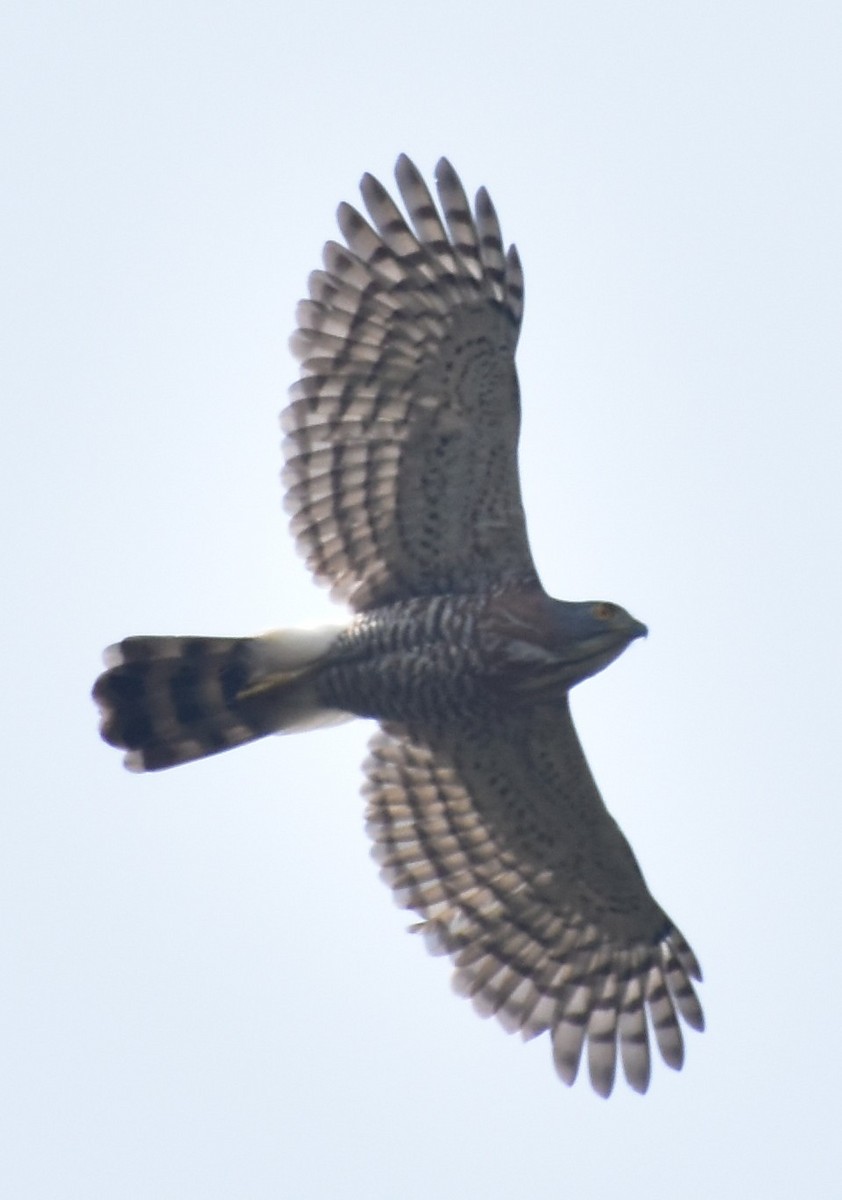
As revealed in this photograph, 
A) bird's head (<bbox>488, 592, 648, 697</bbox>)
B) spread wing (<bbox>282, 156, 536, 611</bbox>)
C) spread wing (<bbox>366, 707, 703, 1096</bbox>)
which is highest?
spread wing (<bbox>282, 156, 536, 611</bbox>)

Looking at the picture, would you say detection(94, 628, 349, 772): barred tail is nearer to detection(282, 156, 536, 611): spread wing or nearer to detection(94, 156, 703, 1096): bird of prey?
detection(94, 156, 703, 1096): bird of prey

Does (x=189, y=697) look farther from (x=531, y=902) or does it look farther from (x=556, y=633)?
(x=531, y=902)

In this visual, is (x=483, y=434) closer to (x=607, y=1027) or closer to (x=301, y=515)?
(x=301, y=515)

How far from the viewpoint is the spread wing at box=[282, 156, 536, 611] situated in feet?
39.9

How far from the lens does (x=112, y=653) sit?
12.7 meters

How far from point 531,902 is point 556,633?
1.61 m

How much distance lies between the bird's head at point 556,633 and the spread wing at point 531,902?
70 centimetres

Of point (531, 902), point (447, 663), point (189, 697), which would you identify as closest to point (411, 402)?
point (447, 663)

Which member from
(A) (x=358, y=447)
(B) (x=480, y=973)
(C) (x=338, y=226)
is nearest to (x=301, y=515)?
(A) (x=358, y=447)

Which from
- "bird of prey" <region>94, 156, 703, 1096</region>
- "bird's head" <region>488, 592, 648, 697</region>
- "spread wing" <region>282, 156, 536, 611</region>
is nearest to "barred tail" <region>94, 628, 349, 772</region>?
"bird of prey" <region>94, 156, 703, 1096</region>

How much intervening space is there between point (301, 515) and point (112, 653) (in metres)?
1.11

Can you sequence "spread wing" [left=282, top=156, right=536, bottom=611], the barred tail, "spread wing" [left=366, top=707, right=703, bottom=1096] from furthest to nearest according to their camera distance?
1. "spread wing" [left=366, top=707, right=703, bottom=1096]
2. the barred tail
3. "spread wing" [left=282, top=156, right=536, bottom=611]

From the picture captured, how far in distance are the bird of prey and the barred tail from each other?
0.03 feet

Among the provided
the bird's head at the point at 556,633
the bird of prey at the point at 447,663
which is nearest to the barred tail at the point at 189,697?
the bird of prey at the point at 447,663
